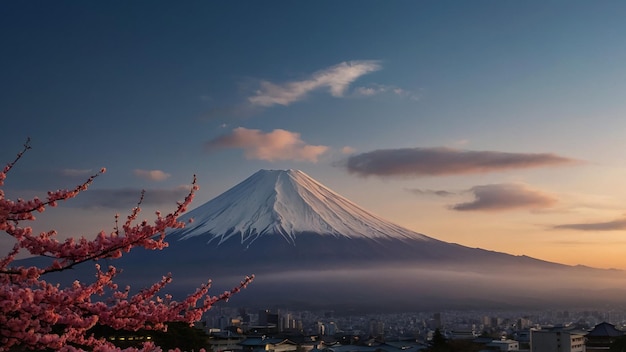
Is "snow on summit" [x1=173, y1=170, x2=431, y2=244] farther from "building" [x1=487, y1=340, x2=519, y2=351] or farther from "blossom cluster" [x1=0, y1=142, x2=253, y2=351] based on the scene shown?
"blossom cluster" [x1=0, y1=142, x2=253, y2=351]

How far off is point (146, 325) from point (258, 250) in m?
131

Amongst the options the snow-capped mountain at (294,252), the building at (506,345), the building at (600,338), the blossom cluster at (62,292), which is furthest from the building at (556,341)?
the snow-capped mountain at (294,252)

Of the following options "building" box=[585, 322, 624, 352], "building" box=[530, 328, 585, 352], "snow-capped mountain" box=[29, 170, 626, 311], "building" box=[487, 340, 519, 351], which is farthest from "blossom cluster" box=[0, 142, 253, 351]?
"snow-capped mountain" box=[29, 170, 626, 311]

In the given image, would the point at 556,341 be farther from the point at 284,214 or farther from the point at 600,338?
the point at 284,214

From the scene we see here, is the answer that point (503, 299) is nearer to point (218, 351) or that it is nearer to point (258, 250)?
point (258, 250)

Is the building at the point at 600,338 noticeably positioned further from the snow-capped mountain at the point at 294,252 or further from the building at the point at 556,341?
the snow-capped mountain at the point at 294,252

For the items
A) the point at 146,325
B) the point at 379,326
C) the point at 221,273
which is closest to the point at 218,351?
the point at 146,325

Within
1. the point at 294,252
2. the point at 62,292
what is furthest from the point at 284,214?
the point at 62,292

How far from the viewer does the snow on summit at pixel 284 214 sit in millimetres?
137875

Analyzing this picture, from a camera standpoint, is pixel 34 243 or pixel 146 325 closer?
pixel 34 243

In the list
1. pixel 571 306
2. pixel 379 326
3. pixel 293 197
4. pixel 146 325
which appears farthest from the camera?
pixel 571 306

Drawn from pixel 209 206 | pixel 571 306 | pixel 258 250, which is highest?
pixel 209 206

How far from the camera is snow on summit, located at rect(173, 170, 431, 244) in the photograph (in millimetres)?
137875

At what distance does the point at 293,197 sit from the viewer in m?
139
